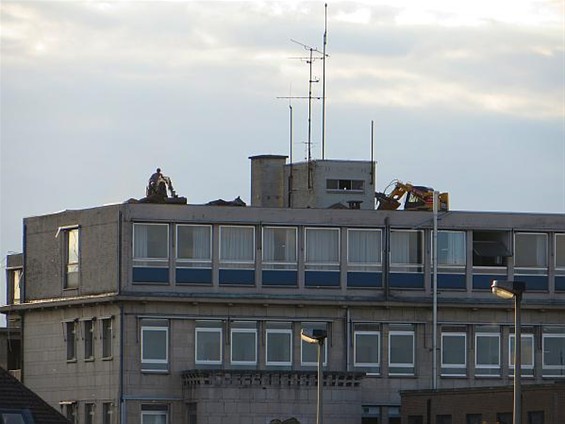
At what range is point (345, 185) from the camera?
87375 millimetres

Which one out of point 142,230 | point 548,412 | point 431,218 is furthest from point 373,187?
point 548,412

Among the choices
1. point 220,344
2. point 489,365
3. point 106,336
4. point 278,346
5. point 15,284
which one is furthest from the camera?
point 15,284

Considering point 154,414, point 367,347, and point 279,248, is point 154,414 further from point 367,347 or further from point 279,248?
point 367,347

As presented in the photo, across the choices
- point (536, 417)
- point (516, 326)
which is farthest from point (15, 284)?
point (516, 326)

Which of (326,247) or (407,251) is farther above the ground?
(326,247)

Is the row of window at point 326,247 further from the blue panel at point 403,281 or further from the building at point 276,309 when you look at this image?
the blue panel at point 403,281

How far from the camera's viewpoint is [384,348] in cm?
8150

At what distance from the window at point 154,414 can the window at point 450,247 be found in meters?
11.6

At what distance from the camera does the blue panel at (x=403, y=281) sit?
268ft

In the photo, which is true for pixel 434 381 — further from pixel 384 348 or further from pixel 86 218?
pixel 86 218

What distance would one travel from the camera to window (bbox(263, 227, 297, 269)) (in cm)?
8062

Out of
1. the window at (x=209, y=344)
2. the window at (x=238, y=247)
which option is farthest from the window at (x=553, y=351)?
the window at (x=209, y=344)

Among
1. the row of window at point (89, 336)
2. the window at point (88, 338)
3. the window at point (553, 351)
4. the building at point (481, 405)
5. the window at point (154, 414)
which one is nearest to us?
the building at point (481, 405)

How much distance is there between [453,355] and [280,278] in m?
7.13
